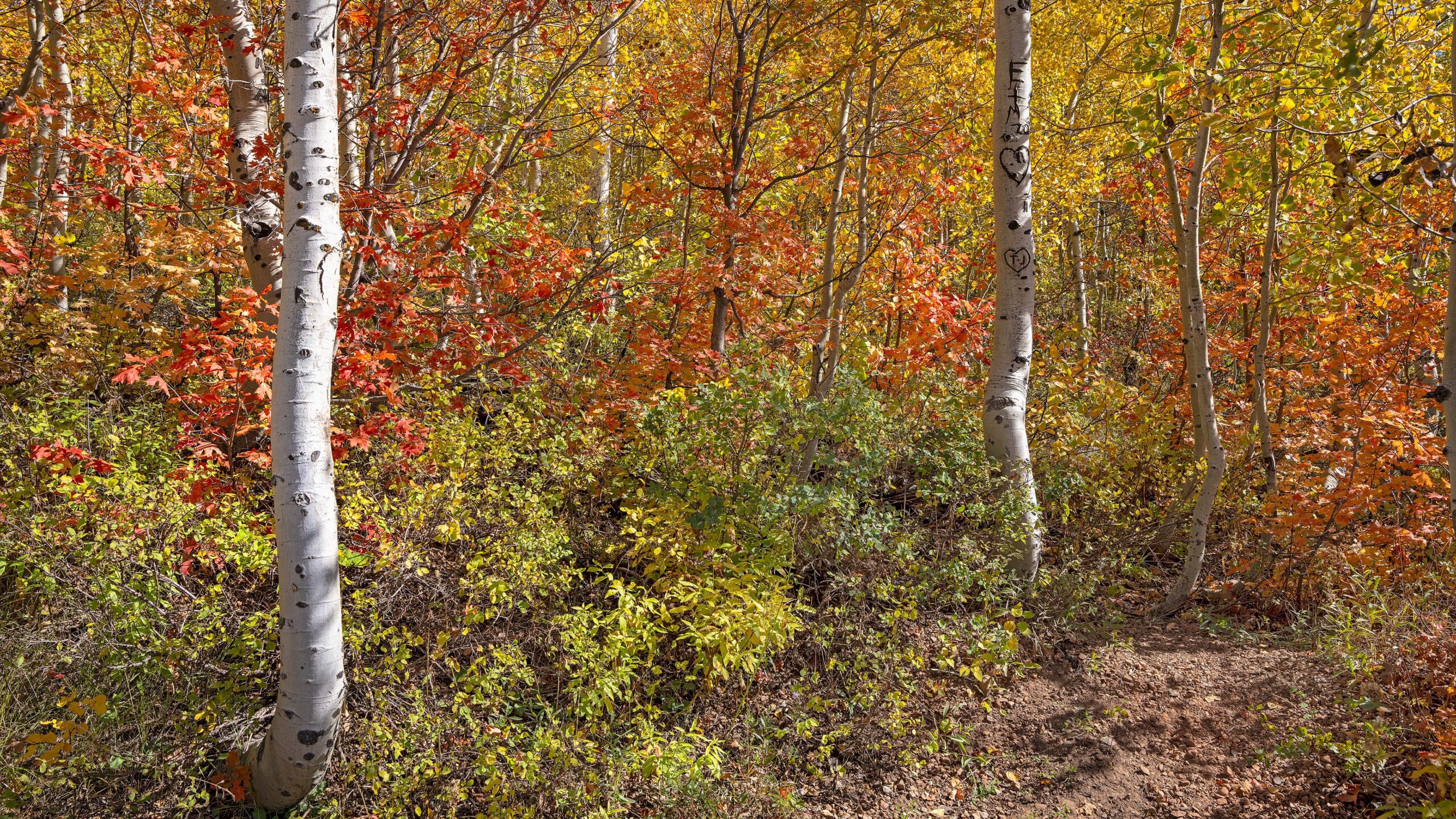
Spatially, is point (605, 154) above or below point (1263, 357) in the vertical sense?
above

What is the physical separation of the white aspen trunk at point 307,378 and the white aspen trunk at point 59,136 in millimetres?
4014

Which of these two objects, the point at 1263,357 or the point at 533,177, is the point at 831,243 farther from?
the point at 533,177

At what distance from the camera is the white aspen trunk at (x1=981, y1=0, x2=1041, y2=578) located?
182 inches

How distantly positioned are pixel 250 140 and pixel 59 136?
114 inches

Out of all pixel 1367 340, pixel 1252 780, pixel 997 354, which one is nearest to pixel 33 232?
pixel 997 354

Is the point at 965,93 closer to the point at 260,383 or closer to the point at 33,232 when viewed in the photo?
the point at 260,383

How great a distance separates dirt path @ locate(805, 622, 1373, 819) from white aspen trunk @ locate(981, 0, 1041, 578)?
2.85 feet

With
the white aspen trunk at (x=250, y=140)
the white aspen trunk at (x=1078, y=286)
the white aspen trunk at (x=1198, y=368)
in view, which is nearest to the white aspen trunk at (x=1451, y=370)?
the white aspen trunk at (x=1198, y=368)

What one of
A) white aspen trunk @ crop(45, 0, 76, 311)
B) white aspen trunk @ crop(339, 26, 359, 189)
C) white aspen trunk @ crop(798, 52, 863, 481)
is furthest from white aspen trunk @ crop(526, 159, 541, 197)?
white aspen trunk @ crop(798, 52, 863, 481)

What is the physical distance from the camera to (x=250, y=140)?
4.49m

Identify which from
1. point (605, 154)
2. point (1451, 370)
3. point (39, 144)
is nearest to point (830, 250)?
point (1451, 370)

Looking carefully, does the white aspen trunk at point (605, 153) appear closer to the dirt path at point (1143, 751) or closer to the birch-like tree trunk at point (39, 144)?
the dirt path at point (1143, 751)

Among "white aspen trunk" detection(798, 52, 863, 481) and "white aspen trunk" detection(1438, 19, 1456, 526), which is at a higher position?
"white aspen trunk" detection(798, 52, 863, 481)

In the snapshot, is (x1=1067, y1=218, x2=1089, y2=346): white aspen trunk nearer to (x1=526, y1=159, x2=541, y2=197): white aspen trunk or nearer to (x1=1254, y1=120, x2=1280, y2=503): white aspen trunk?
(x1=1254, y1=120, x2=1280, y2=503): white aspen trunk
